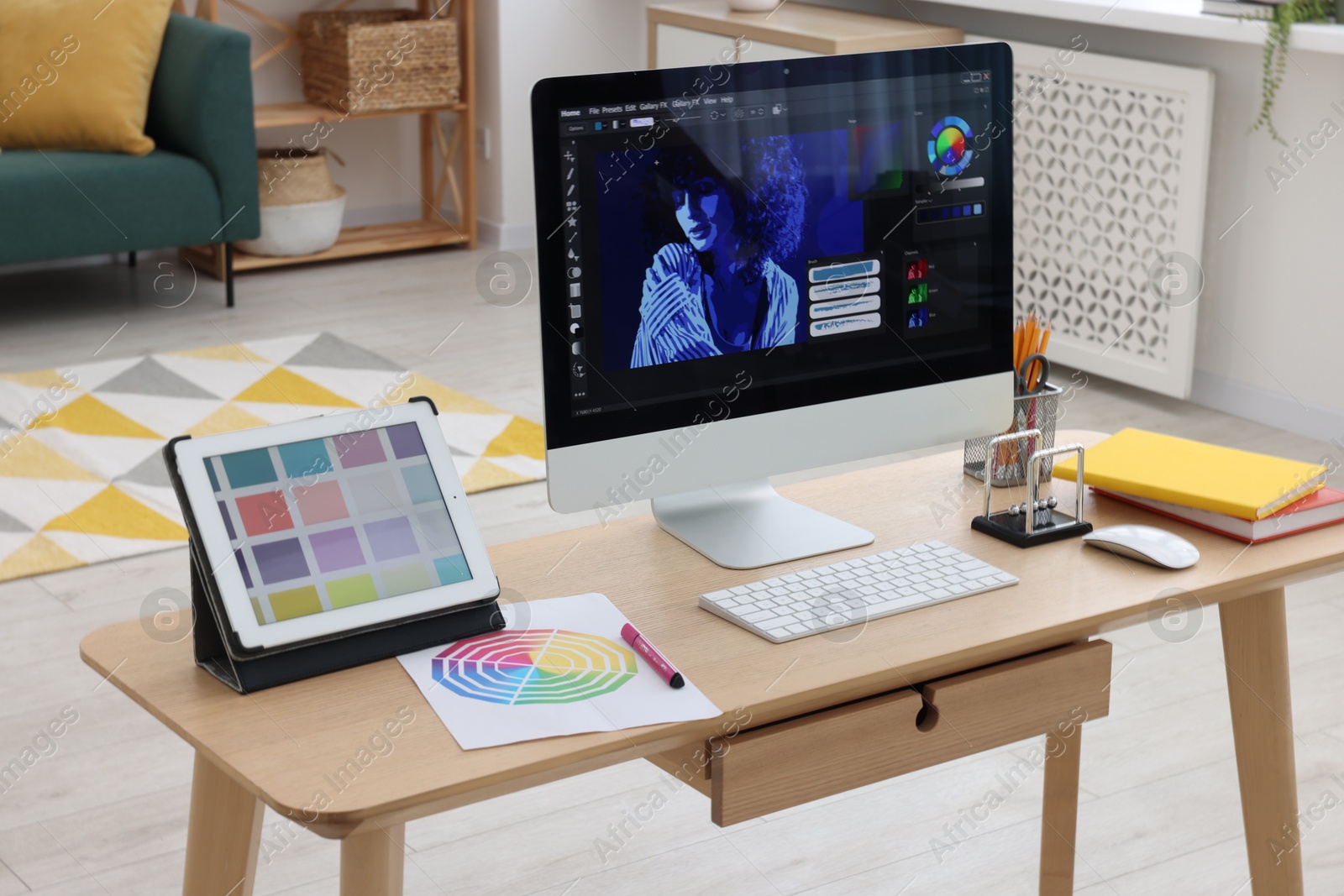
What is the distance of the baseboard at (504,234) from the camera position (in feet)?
17.1

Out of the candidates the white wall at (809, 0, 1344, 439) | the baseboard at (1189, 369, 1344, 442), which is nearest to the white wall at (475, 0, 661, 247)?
the white wall at (809, 0, 1344, 439)

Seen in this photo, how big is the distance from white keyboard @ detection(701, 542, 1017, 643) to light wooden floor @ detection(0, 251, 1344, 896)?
106mm

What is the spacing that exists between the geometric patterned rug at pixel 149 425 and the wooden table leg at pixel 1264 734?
72.9 inches

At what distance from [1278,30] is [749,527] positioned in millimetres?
2349

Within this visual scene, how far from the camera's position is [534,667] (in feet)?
Answer: 3.63

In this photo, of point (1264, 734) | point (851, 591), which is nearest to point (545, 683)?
point (851, 591)

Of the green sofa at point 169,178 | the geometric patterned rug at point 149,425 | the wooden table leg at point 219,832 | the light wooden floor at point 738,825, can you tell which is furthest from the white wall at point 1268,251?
the wooden table leg at point 219,832

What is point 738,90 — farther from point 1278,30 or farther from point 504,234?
point 504,234

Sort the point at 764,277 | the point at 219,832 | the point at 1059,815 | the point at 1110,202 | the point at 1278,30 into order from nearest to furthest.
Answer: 1. the point at 219,832
2. the point at 764,277
3. the point at 1059,815
4. the point at 1278,30
5. the point at 1110,202

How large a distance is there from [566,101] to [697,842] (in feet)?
3.59

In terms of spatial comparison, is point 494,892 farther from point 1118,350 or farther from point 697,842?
point 1118,350

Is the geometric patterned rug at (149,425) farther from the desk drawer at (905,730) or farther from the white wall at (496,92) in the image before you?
the desk drawer at (905,730)

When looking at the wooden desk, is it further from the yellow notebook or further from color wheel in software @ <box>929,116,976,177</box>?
color wheel in software @ <box>929,116,976,177</box>

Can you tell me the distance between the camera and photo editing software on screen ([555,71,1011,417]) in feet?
4.06
